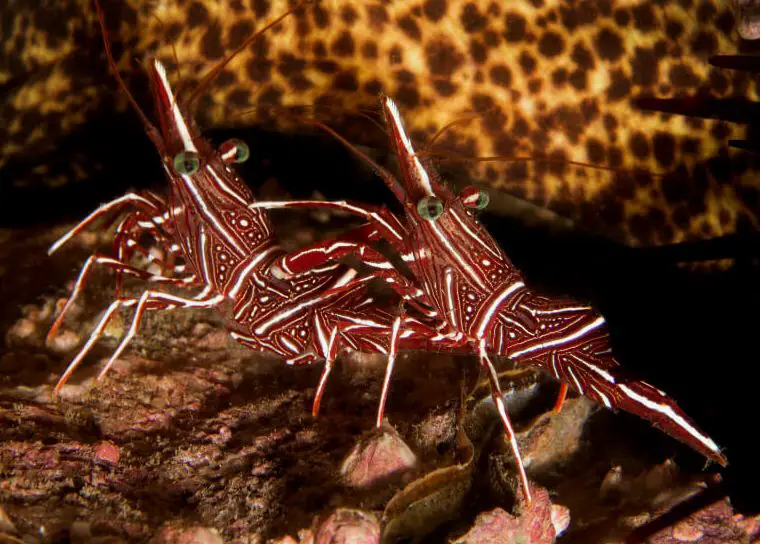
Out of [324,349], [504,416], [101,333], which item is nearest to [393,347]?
[324,349]

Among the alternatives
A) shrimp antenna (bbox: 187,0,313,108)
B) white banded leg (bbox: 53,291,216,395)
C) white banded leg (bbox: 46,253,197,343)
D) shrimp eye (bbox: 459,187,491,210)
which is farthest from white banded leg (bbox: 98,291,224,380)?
shrimp eye (bbox: 459,187,491,210)

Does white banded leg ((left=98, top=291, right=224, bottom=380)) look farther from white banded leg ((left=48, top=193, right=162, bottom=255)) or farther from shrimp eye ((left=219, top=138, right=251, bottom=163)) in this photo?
shrimp eye ((left=219, top=138, right=251, bottom=163))

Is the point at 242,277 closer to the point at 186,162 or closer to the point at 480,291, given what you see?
the point at 186,162

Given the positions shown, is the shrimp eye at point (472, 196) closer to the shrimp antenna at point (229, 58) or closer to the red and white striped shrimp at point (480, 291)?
the red and white striped shrimp at point (480, 291)

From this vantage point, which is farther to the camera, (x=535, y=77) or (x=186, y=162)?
(x=535, y=77)

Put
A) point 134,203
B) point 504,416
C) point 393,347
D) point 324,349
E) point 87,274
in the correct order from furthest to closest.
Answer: point 134,203 → point 87,274 → point 324,349 → point 393,347 → point 504,416

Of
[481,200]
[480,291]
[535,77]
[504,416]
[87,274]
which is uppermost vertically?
[535,77]

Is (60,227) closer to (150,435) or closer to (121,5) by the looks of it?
(121,5)
